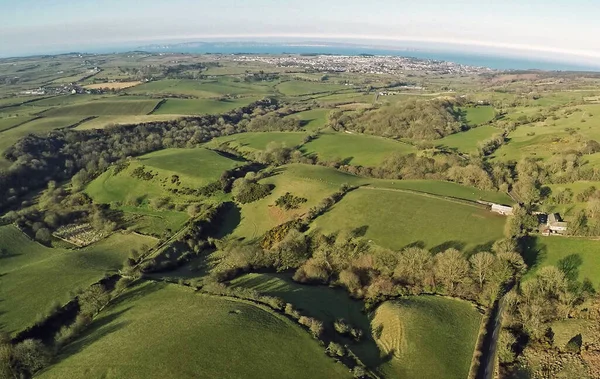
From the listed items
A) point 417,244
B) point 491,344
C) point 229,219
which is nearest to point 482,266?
point 491,344

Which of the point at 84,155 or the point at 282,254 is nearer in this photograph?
the point at 282,254

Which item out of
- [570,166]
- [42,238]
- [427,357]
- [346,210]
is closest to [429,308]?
[427,357]

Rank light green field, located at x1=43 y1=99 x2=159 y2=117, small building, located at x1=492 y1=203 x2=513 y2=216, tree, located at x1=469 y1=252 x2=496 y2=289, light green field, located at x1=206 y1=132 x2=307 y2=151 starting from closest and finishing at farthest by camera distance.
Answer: tree, located at x1=469 y1=252 x2=496 y2=289, small building, located at x1=492 y1=203 x2=513 y2=216, light green field, located at x1=206 y1=132 x2=307 y2=151, light green field, located at x1=43 y1=99 x2=159 y2=117

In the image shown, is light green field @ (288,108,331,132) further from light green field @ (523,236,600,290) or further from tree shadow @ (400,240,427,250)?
light green field @ (523,236,600,290)

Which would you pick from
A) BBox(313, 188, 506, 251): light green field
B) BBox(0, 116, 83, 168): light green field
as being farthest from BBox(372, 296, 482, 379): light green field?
BBox(0, 116, 83, 168): light green field

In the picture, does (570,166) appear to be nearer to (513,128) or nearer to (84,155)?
(513,128)

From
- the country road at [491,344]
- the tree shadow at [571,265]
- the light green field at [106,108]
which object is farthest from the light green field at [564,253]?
the light green field at [106,108]

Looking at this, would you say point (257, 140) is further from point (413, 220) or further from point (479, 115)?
point (479, 115)
